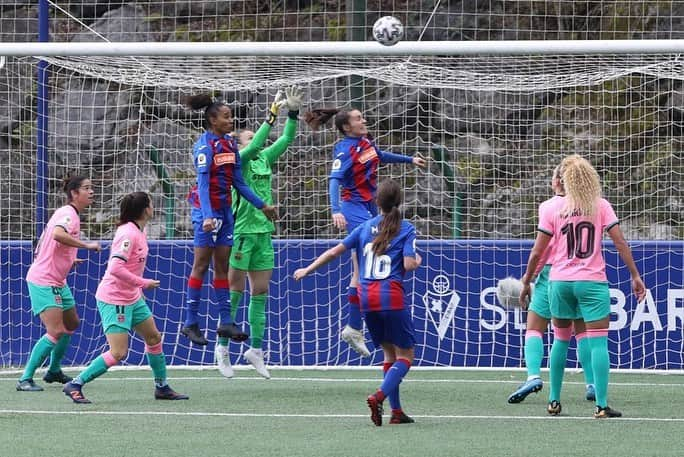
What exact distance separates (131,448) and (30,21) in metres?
15.0

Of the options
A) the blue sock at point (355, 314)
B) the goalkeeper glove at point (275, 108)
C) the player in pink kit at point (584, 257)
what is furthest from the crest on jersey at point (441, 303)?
the player in pink kit at point (584, 257)

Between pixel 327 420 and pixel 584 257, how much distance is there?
204 cm

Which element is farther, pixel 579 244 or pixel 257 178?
pixel 257 178

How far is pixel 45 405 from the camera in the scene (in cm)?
965

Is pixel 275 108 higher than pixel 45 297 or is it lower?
higher

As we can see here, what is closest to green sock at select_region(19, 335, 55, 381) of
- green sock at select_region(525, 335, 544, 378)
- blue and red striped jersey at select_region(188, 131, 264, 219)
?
blue and red striped jersey at select_region(188, 131, 264, 219)

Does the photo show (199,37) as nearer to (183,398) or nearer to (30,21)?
(30,21)

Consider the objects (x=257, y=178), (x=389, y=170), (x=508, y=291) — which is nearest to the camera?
(x=257, y=178)

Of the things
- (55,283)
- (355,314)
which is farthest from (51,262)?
(355,314)

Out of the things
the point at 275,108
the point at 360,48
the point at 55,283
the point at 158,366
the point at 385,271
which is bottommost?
the point at 158,366

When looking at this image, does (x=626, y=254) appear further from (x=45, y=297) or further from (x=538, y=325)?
(x=45, y=297)

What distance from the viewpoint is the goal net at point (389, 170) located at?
41.9 ft

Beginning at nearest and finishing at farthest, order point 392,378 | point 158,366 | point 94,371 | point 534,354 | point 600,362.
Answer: point 392,378, point 600,362, point 534,354, point 94,371, point 158,366

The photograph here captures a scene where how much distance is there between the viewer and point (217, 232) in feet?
35.4
